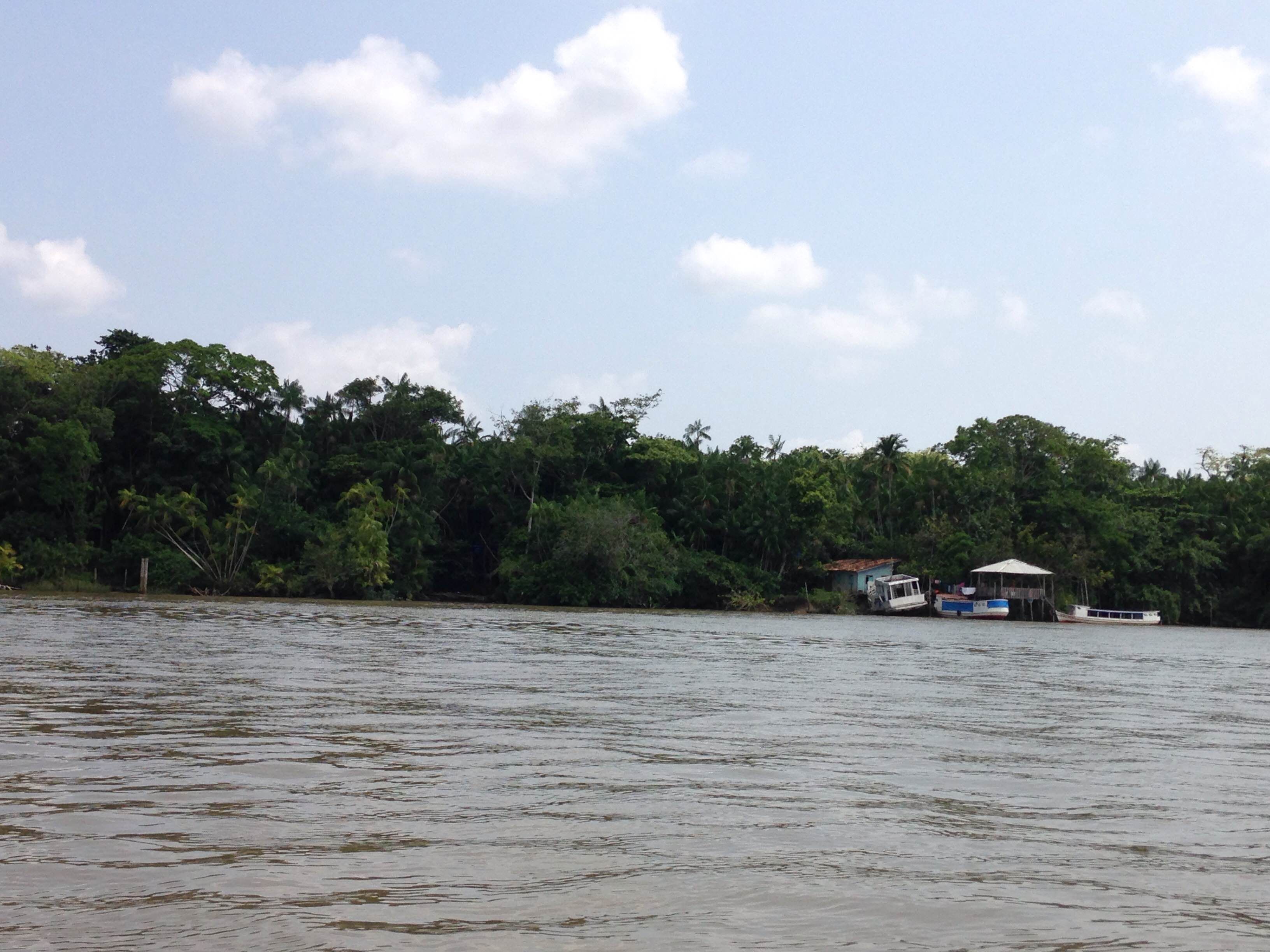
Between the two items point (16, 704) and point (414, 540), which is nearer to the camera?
point (16, 704)

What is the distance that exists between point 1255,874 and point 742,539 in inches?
2012

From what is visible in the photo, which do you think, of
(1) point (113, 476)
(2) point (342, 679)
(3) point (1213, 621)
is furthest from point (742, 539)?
(2) point (342, 679)

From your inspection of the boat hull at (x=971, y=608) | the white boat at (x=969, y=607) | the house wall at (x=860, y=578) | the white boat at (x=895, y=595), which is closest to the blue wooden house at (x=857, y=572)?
the house wall at (x=860, y=578)

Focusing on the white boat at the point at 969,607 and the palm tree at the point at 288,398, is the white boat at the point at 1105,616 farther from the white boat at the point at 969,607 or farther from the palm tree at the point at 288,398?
the palm tree at the point at 288,398

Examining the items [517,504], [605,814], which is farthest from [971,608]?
[605,814]

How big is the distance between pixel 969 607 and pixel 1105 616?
622cm

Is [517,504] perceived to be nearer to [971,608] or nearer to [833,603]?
[833,603]

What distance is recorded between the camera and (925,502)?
58.1 m

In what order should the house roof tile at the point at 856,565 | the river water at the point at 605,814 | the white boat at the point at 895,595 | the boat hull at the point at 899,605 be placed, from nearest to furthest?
the river water at the point at 605,814 < the boat hull at the point at 899,605 < the white boat at the point at 895,595 < the house roof tile at the point at 856,565

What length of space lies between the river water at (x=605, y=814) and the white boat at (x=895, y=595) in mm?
39308

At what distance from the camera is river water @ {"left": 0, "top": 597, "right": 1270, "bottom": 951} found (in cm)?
371

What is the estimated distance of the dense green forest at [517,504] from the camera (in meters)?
47.8

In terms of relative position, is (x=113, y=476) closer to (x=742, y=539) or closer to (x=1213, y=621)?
(x=742, y=539)

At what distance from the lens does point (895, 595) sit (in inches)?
2088
